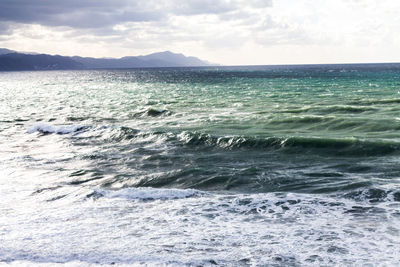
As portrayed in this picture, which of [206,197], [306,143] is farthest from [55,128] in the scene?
[206,197]

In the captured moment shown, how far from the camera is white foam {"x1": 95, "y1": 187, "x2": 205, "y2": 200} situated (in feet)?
41.2

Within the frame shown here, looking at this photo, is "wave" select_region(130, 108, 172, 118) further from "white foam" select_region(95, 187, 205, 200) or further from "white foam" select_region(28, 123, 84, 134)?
"white foam" select_region(95, 187, 205, 200)

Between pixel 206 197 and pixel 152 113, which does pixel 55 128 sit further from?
pixel 206 197

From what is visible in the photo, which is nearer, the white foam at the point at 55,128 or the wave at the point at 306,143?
the wave at the point at 306,143

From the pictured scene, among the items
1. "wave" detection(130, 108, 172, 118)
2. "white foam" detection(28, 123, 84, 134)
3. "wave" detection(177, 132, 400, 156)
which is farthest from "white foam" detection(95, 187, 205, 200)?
"wave" detection(130, 108, 172, 118)

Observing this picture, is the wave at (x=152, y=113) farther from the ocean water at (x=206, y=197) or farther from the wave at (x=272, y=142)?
the wave at (x=272, y=142)

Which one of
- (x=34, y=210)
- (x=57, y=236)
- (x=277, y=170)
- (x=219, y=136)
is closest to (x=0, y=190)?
(x=34, y=210)

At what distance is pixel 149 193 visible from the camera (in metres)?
12.9

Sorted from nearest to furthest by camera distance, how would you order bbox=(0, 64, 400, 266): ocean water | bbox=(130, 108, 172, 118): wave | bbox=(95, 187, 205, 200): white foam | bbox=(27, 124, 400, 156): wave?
bbox=(0, 64, 400, 266): ocean water → bbox=(95, 187, 205, 200): white foam → bbox=(27, 124, 400, 156): wave → bbox=(130, 108, 172, 118): wave

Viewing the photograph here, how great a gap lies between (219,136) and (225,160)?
465 cm

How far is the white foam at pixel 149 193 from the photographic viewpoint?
41.2ft

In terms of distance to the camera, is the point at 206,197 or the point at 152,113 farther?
the point at 152,113

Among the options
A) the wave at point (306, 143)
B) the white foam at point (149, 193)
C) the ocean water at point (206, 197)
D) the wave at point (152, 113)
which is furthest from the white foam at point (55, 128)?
the white foam at point (149, 193)

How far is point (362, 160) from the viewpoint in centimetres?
1645
